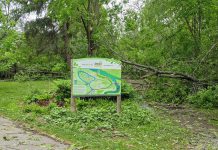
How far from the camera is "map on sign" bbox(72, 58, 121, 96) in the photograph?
875 cm

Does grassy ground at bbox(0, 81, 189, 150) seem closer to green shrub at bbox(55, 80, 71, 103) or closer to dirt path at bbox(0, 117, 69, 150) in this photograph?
dirt path at bbox(0, 117, 69, 150)

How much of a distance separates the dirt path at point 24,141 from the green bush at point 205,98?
18.0 feet

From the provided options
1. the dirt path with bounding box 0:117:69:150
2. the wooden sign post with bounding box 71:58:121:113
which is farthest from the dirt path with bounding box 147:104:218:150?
the dirt path with bounding box 0:117:69:150

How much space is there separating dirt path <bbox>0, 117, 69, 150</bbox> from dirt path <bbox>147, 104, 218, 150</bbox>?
250cm

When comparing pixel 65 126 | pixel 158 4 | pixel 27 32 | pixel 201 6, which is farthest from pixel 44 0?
pixel 65 126

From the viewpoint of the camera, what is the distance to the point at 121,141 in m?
6.08

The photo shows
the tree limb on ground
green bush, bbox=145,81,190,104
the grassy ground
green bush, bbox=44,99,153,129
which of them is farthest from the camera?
green bush, bbox=145,81,190,104

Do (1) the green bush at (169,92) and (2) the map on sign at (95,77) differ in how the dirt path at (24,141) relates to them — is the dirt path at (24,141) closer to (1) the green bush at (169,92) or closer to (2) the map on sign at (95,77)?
(2) the map on sign at (95,77)

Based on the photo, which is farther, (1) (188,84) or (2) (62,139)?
(1) (188,84)

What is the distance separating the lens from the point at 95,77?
354 inches

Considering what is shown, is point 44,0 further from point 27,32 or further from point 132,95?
point 132,95

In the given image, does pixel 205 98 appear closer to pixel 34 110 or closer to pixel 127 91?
pixel 127 91

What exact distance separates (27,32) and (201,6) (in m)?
17.4

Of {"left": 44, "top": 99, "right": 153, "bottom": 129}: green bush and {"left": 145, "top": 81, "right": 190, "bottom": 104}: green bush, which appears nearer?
{"left": 44, "top": 99, "right": 153, "bottom": 129}: green bush
